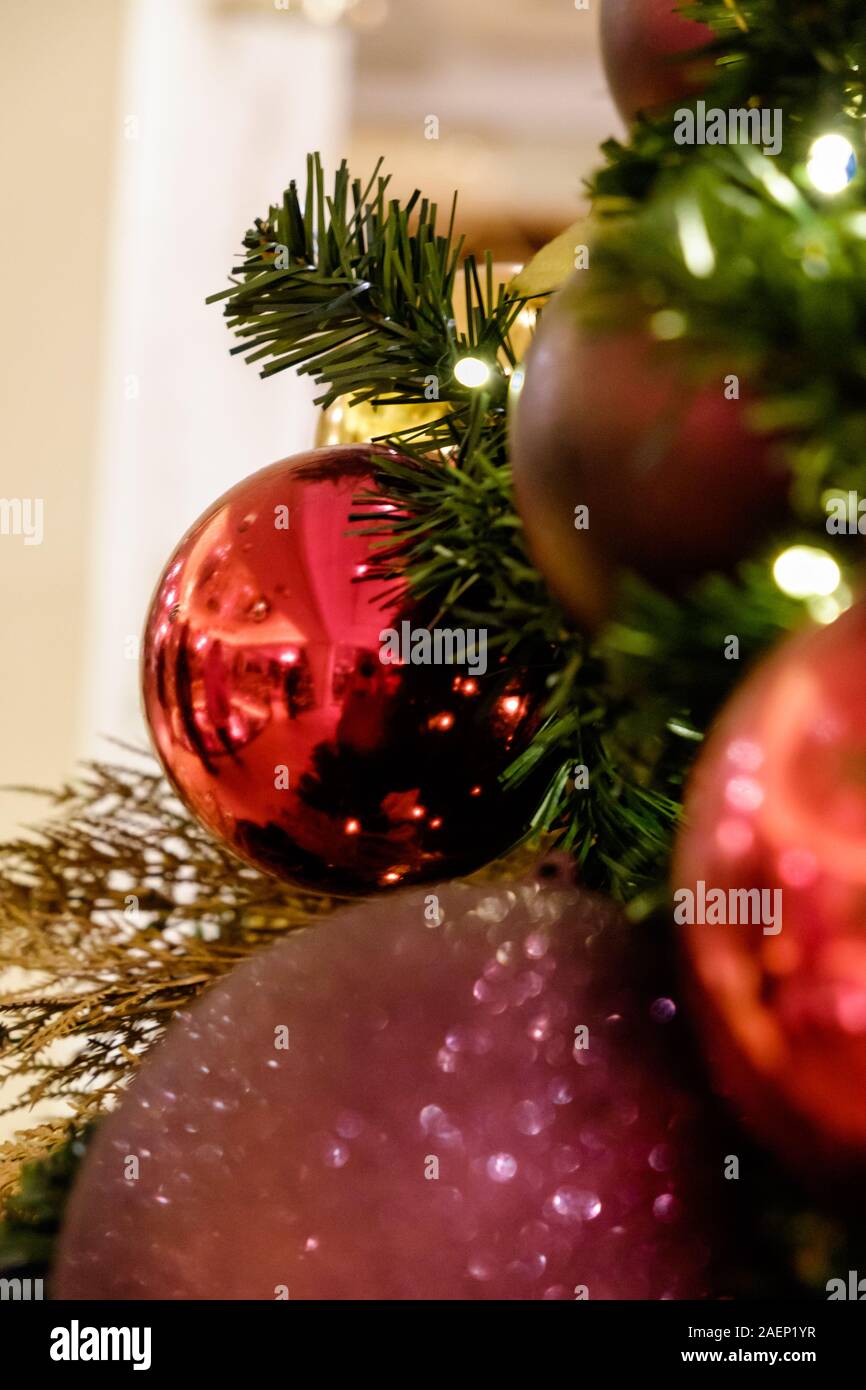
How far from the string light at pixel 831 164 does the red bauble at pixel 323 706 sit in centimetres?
13

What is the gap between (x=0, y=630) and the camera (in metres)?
1.21

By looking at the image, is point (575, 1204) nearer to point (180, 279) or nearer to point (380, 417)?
point (380, 417)

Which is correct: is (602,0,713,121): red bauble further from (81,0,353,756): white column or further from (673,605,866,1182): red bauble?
(81,0,353,756): white column

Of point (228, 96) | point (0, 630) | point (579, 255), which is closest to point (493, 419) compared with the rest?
point (579, 255)

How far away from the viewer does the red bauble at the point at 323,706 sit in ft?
0.99

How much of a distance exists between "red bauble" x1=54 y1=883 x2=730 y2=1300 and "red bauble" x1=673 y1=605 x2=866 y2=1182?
0.06m

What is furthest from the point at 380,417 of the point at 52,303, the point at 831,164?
the point at 52,303

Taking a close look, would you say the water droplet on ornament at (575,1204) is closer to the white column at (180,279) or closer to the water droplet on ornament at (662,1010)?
the water droplet on ornament at (662,1010)

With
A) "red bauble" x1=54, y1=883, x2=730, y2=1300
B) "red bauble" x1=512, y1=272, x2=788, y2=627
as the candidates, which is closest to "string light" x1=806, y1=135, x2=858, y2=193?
"red bauble" x1=512, y1=272, x2=788, y2=627

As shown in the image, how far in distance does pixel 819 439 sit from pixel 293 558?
160 mm

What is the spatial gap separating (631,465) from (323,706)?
12 centimetres

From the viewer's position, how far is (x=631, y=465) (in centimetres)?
21

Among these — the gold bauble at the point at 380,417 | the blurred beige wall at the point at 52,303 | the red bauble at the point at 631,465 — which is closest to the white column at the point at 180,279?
the blurred beige wall at the point at 52,303

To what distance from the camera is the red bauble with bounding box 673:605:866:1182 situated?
0.17 metres
